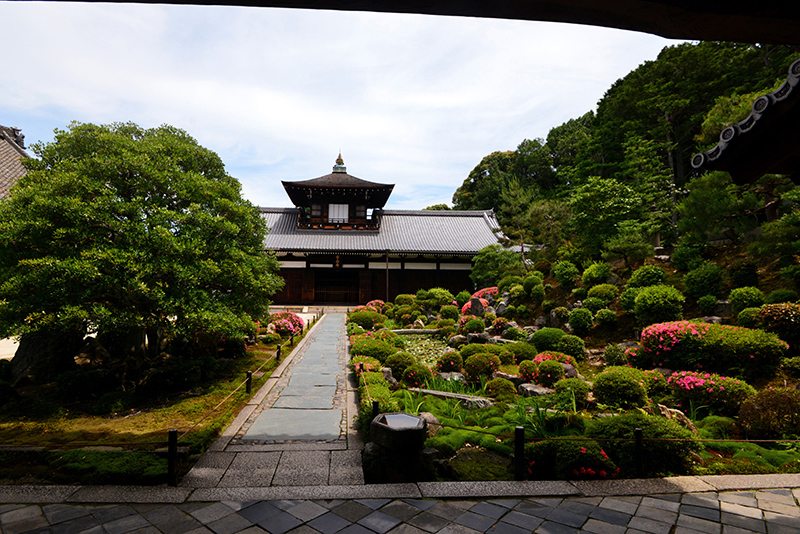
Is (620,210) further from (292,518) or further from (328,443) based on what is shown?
(292,518)

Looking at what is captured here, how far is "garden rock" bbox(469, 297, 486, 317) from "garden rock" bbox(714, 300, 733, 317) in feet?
24.9

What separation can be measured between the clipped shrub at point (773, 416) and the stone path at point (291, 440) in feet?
18.0

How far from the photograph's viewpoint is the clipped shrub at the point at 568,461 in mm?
3871

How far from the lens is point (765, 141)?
135 inches

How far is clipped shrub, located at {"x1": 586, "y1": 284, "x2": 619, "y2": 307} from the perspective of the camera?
11.8 m

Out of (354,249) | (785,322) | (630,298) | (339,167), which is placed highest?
(339,167)

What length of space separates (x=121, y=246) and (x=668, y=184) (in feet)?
70.1

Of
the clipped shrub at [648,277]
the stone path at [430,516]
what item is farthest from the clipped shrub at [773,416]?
the clipped shrub at [648,277]

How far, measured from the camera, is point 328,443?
16.2ft

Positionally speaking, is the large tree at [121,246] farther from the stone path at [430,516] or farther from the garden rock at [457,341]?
the garden rock at [457,341]

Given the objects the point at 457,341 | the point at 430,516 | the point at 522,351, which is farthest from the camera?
the point at 457,341

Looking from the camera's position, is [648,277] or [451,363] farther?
[648,277]

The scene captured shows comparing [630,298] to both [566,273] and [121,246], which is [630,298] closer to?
[566,273]

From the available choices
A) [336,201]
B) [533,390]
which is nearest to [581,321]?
[533,390]
